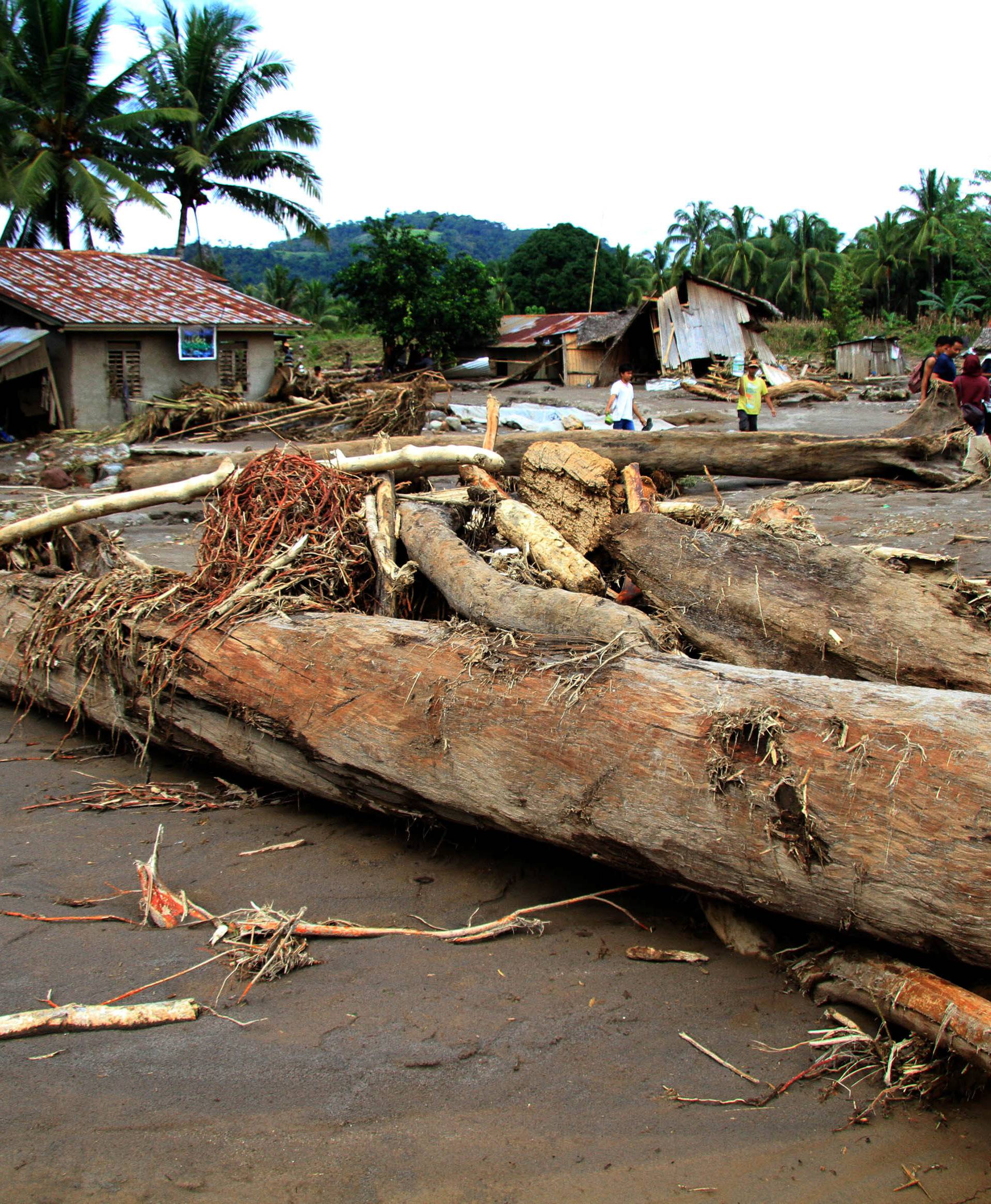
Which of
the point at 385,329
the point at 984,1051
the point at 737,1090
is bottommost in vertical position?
the point at 737,1090

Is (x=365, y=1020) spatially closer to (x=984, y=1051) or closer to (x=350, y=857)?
(x=350, y=857)

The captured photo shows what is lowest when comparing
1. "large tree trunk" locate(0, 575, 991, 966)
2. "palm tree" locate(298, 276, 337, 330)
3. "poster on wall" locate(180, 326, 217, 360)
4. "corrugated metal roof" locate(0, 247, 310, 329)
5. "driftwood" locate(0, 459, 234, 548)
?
"large tree trunk" locate(0, 575, 991, 966)

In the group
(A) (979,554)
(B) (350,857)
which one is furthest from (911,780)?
(A) (979,554)

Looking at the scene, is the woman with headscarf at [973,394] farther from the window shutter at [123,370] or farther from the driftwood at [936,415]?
the window shutter at [123,370]

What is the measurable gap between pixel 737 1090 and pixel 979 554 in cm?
555

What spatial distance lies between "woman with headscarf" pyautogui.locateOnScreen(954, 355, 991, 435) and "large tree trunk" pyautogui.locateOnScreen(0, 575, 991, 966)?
30.7ft

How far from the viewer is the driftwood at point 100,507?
5.94m

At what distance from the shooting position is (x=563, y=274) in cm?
4859

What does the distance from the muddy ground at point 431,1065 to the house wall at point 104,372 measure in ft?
57.9

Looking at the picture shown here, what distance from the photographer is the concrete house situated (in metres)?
18.6

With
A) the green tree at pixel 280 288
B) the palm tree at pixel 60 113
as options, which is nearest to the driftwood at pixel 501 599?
the palm tree at pixel 60 113

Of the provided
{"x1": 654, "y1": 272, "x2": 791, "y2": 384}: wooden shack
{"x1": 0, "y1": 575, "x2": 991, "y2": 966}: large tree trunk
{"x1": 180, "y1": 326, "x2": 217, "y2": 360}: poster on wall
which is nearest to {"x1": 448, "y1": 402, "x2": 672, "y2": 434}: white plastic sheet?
{"x1": 180, "y1": 326, "x2": 217, "y2": 360}: poster on wall

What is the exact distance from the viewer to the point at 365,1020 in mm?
2613

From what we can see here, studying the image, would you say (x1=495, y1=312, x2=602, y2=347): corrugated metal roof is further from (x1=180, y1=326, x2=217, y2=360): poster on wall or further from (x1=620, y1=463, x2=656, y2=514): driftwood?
(x1=620, y1=463, x2=656, y2=514): driftwood
